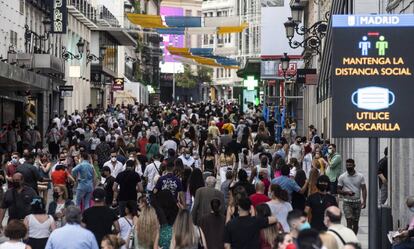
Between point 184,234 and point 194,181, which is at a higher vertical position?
point 194,181

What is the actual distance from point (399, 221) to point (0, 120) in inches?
1093

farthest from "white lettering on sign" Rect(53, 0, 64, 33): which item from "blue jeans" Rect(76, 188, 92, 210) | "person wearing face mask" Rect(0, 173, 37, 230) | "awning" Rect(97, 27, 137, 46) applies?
"person wearing face mask" Rect(0, 173, 37, 230)

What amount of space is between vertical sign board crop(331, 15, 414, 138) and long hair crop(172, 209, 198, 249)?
7.84 ft

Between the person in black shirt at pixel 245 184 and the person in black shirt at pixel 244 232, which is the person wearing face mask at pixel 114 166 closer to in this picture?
the person in black shirt at pixel 245 184

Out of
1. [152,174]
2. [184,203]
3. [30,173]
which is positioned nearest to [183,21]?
[152,174]

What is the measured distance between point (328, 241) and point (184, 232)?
401 centimetres

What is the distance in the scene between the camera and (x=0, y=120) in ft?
156

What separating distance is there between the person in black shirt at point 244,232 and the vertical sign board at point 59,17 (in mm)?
42048

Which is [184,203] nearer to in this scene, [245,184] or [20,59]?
[245,184]

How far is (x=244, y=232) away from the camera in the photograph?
14.9 metres

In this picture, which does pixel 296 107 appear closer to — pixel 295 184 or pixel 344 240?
pixel 295 184

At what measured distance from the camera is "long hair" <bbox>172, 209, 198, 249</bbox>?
15.1 m

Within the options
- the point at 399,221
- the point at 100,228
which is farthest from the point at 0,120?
the point at 100,228

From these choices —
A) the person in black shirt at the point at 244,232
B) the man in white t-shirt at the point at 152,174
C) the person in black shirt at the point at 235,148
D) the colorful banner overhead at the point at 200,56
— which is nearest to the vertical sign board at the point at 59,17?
the colorful banner overhead at the point at 200,56
